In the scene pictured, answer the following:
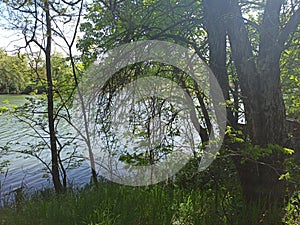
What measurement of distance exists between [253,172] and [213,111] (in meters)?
0.74

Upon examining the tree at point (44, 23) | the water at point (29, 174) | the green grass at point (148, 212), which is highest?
the tree at point (44, 23)

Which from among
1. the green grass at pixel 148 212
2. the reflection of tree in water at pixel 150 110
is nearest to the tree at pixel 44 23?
the reflection of tree in water at pixel 150 110

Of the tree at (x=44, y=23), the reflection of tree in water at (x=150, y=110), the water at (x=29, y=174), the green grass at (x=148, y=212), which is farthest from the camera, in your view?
the water at (x=29, y=174)

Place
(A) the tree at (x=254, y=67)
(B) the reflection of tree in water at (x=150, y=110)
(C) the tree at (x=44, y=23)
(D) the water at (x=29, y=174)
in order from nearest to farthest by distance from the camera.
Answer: (A) the tree at (x=254, y=67) < (B) the reflection of tree in water at (x=150, y=110) < (C) the tree at (x=44, y=23) < (D) the water at (x=29, y=174)

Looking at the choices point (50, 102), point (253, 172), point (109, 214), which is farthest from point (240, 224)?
point (50, 102)

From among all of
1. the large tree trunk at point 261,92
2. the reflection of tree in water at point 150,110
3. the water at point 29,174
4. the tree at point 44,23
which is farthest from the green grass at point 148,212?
the water at point 29,174

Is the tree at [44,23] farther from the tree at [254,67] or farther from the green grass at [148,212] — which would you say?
the green grass at [148,212]

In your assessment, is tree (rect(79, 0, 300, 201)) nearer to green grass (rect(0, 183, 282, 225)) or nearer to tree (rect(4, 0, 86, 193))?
green grass (rect(0, 183, 282, 225))

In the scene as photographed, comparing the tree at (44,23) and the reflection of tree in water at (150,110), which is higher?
the tree at (44,23)

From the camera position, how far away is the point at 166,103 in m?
3.73

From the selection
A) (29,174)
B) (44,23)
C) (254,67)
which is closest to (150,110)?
(254,67)

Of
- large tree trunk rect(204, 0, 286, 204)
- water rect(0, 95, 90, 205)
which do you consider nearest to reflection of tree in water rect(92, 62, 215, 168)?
large tree trunk rect(204, 0, 286, 204)

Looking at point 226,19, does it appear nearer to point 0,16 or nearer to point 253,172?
point 253,172

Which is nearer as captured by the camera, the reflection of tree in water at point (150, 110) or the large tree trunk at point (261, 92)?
the large tree trunk at point (261, 92)
